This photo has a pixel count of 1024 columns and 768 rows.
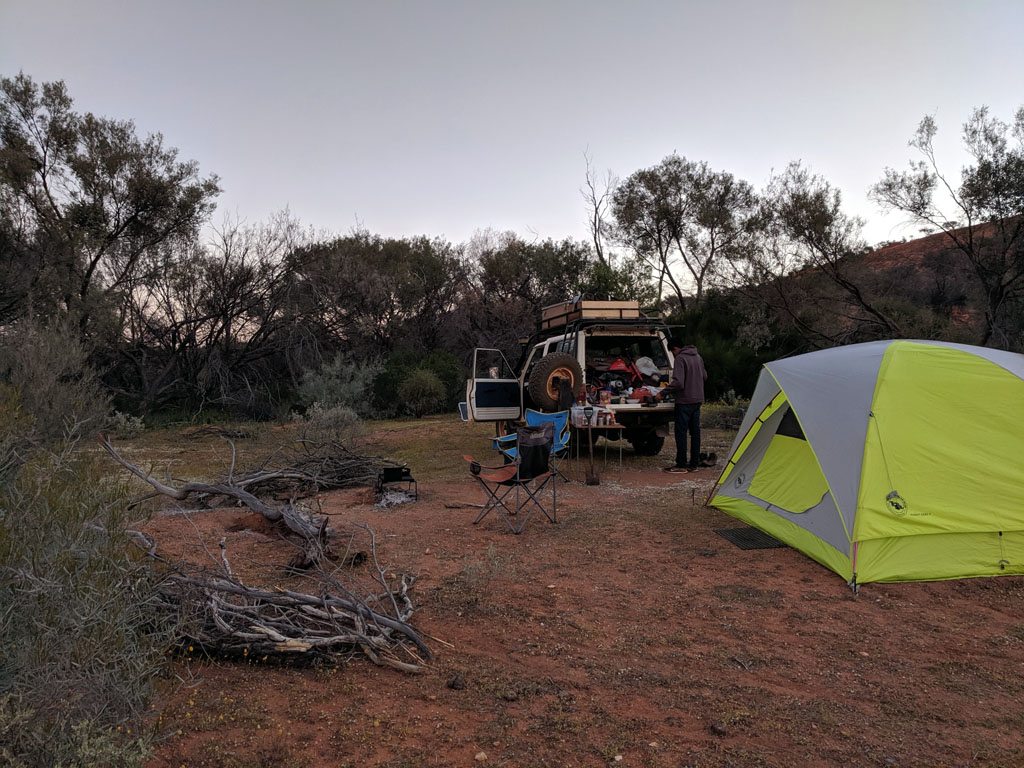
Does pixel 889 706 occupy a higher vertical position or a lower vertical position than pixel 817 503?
lower

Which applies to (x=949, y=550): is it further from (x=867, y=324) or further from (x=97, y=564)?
(x=867, y=324)

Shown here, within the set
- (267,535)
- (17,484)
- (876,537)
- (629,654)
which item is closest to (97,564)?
(17,484)

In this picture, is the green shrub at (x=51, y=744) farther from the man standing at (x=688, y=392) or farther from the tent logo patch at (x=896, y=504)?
the man standing at (x=688, y=392)

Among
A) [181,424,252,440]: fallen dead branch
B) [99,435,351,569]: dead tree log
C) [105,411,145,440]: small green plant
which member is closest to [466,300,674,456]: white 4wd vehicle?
[99,435,351,569]: dead tree log

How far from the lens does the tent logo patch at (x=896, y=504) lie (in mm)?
4273

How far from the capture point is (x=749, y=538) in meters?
5.39

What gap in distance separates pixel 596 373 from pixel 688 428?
5.05 ft

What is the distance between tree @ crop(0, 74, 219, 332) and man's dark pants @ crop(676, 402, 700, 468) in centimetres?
1285

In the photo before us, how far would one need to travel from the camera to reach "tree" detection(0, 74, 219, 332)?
13562 mm

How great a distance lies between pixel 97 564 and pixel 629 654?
249 centimetres

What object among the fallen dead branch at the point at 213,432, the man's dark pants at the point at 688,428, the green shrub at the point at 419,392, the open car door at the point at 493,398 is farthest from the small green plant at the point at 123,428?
the man's dark pants at the point at 688,428

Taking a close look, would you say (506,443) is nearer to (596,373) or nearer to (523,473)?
(523,473)

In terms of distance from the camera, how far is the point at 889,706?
111 inches

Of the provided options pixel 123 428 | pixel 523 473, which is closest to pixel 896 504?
pixel 523 473
